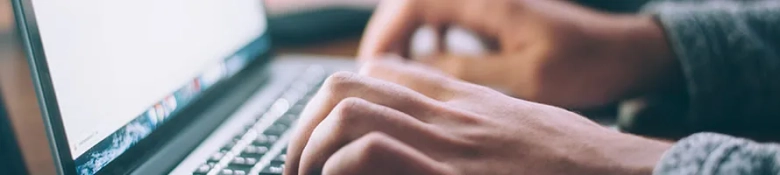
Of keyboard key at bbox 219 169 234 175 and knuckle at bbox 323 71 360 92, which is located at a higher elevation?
knuckle at bbox 323 71 360 92

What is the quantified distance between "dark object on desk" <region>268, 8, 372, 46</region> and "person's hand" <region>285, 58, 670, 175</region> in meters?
0.54

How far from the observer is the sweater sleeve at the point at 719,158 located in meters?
0.34

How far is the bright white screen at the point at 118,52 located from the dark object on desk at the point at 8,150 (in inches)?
5.3

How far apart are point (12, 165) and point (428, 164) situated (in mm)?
368

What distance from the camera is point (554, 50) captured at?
0.62 meters

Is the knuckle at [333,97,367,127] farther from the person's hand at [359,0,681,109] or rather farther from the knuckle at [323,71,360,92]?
the person's hand at [359,0,681,109]

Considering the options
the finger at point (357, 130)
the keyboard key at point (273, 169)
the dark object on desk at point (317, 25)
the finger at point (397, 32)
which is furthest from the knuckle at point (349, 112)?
the dark object on desk at point (317, 25)

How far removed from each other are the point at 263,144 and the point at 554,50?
10.5 inches

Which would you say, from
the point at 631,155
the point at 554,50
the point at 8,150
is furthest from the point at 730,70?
the point at 8,150

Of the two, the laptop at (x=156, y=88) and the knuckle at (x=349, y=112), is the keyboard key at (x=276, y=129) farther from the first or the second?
the knuckle at (x=349, y=112)

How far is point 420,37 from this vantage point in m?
0.77

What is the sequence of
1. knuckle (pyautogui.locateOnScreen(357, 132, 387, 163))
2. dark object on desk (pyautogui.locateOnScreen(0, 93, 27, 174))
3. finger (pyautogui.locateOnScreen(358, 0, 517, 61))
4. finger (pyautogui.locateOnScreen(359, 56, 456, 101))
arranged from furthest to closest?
finger (pyautogui.locateOnScreen(358, 0, 517, 61)) → dark object on desk (pyautogui.locateOnScreen(0, 93, 27, 174)) → finger (pyautogui.locateOnScreen(359, 56, 456, 101)) → knuckle (pyautogui.locateOnScreen(357, 132, 387, 163))

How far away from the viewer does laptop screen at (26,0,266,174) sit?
40cm

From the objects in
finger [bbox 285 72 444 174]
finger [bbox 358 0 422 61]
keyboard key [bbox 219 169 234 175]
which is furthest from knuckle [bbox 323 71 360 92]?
finger [bbox 358 0 422 61]
